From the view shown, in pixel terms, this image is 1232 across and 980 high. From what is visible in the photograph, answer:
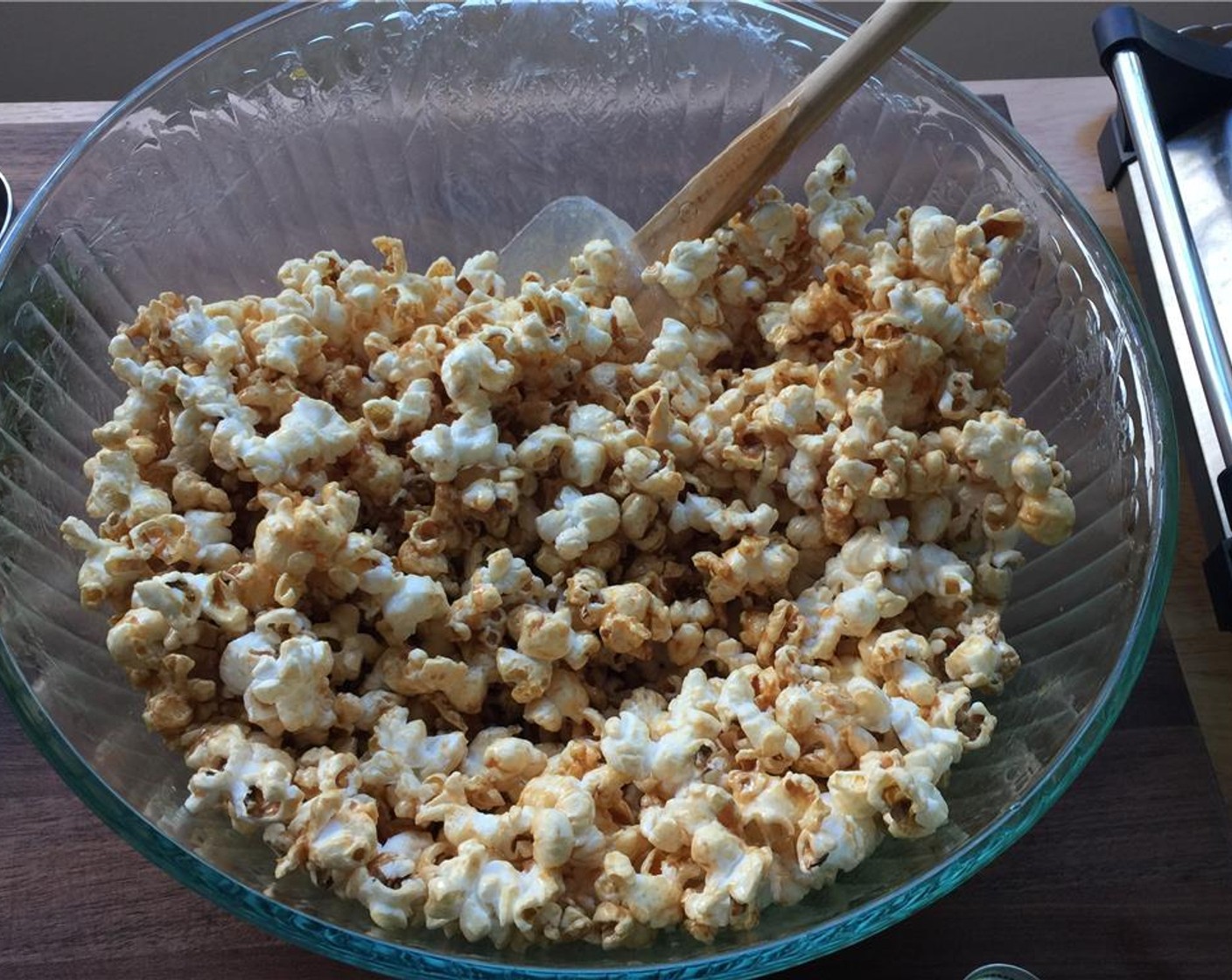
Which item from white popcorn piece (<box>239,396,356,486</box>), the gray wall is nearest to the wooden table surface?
white popcorn piece (<box>239,396,356,486</box>)

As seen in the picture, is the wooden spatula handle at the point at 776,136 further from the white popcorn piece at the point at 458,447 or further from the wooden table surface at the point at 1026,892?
the wooden table surface at the point at 1026,892

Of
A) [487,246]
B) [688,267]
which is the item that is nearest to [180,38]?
[487,246]

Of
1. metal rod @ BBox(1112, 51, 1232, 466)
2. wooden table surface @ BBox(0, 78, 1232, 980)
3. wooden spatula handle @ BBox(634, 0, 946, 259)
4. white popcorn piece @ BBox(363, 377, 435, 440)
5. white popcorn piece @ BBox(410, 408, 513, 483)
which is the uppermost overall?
wooden spatula handle @ BBox(634, 0, 946, 259)

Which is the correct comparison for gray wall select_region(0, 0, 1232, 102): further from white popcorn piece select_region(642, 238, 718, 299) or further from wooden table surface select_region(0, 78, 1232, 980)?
wooden table surface select_region(0, 78, 1232, 980)

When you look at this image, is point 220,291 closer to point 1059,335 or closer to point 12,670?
point 12,670

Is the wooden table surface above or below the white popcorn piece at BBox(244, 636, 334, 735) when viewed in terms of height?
below

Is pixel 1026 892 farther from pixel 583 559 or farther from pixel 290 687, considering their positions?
pixel 290 687
